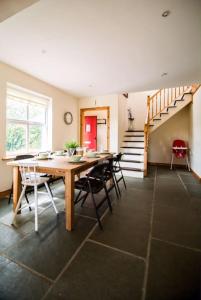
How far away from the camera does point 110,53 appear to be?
2514mm

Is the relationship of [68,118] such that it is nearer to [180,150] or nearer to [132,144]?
[132,144]

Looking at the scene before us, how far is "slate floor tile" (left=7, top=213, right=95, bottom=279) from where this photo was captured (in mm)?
1315

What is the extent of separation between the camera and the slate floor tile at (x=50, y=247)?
132 cm

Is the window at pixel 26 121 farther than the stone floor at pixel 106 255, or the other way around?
the window at pixel 26 121

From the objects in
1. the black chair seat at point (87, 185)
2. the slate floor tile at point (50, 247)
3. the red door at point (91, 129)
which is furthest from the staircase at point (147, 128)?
the slate floor tile at point (50, 247)

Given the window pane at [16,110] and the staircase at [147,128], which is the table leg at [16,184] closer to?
the window pane at [16,110]

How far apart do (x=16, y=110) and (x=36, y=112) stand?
0.59 m

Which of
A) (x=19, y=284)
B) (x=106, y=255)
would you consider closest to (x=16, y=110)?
(x=19, y=284)

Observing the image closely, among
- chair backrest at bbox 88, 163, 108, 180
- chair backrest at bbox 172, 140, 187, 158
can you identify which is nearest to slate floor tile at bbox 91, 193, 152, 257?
chair backrest at bbox 88, 163, 108, 180

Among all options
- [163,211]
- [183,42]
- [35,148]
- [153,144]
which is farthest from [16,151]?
[153,144]

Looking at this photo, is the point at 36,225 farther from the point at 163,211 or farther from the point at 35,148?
the point at 35,148

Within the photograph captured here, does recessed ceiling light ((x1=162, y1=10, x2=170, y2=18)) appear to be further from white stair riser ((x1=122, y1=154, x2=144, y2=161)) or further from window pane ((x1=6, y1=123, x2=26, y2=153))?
white stair riser ((x1=122, y1=154, x2=144, y2=161))

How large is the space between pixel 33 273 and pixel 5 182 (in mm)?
2203

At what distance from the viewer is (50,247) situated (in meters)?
1.53
